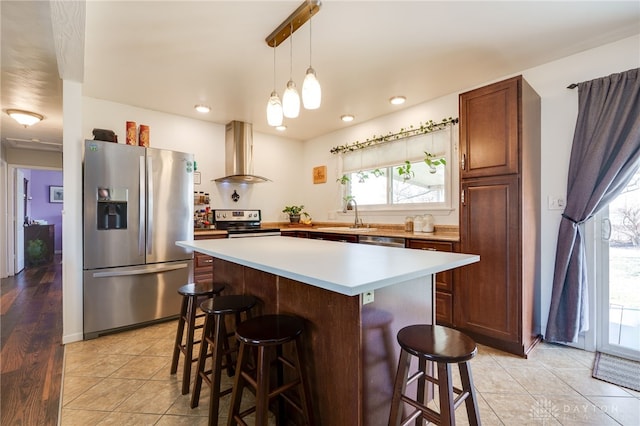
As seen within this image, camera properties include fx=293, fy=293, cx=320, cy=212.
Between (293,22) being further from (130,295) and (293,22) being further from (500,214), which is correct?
(130,295)

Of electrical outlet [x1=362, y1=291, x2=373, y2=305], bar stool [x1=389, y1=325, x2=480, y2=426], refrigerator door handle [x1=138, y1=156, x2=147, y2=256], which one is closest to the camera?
bar stool [x1=389, y1=325, x2=480, y2=426]

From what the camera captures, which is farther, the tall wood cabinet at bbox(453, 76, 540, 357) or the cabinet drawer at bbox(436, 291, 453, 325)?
the cabinet drawer at bbox(436, 291, 453, 325)

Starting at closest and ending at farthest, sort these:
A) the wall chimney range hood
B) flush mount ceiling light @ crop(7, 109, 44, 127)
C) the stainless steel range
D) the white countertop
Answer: the white countertop, flush mount ceiling light @ crop(7, 109, 44, 127), the stainless steel range, the wall chimney range hood

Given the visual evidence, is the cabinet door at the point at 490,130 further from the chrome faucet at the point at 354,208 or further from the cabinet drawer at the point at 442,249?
the chrome faucet at the point at 354,208

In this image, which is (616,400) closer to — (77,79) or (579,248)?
(579,248)

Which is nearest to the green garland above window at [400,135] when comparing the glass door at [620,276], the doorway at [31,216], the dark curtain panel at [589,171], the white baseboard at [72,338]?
the dark curtain panel at [589,171]

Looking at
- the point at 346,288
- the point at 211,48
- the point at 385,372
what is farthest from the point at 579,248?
the point at 211,48

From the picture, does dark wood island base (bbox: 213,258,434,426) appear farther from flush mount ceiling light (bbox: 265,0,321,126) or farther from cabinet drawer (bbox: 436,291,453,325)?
cabinet drawer (bbox: 436,291,453,325)

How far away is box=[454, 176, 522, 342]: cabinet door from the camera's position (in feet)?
7.50

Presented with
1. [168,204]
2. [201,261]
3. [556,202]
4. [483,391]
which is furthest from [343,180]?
[483,391]

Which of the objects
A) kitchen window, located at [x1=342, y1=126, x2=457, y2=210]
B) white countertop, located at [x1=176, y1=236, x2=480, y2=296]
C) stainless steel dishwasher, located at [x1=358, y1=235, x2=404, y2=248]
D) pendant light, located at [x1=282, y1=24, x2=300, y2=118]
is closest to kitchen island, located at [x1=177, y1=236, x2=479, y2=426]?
white countertop, located at [x1=176, y1=236, x2=480, y2=296]

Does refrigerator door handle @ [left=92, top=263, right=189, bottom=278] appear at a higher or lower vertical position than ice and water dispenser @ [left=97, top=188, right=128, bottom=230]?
lower

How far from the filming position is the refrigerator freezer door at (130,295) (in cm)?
267

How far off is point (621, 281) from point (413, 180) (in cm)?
205
